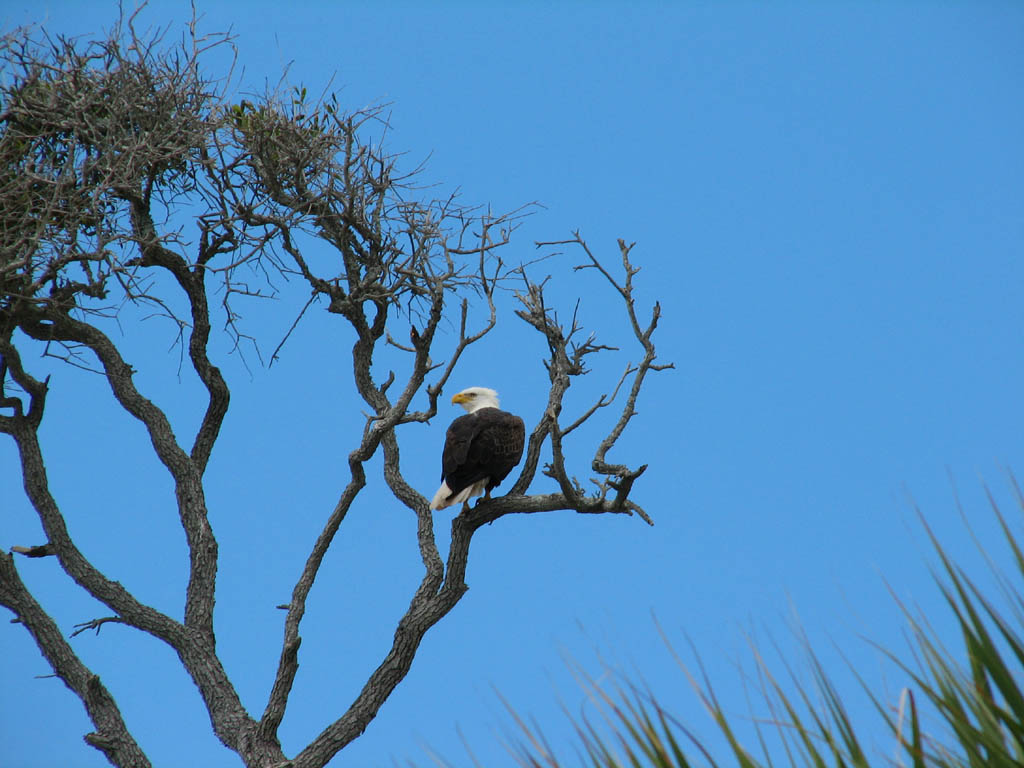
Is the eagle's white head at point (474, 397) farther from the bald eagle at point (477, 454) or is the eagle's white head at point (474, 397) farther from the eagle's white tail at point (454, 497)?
the eagle's white tail at point (454, 497)

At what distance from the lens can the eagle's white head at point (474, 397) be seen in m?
7.62

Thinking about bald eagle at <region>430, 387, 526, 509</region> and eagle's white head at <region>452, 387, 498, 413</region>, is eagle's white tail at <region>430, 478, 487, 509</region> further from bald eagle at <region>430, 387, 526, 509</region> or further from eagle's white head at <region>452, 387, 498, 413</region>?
eagle's white head at <region>452, 387, 498, 413</region>

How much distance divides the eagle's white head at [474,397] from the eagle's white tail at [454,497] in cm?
105

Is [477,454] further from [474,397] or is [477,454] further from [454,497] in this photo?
[474,397]

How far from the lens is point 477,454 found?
258 inches

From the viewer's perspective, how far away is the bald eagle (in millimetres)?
6566

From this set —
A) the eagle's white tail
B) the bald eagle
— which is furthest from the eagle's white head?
the eagle's white tail

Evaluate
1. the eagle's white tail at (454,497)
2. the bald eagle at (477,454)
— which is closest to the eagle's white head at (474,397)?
the bald eagle at (477,454)

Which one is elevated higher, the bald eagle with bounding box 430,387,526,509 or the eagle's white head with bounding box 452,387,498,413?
the eagle's white head with bounding box 452,387,498,413

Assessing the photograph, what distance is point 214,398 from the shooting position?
7.93 meters

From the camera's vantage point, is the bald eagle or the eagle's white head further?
the eagle's white head

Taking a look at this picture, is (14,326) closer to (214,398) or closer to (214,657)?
(214,398)

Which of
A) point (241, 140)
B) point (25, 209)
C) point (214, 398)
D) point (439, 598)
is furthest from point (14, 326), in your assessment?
point (439, 598)

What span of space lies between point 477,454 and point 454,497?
1.10 ft
